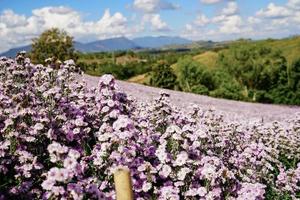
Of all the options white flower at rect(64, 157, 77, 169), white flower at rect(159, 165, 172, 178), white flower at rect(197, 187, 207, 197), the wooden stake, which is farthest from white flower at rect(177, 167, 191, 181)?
white flower at rect(64, 157, 77, 169)

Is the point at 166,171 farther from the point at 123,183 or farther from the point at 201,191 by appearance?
the point at 123,183

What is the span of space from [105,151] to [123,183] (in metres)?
2.09

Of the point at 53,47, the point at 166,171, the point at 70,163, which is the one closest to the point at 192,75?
the point at 53,47

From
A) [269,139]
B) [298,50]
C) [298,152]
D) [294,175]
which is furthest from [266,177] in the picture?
[298,50]

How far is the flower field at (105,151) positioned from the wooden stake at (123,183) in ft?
1.66

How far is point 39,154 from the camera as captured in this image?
7809 mm

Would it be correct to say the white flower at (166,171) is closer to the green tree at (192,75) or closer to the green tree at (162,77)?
the green tree at (192,75)

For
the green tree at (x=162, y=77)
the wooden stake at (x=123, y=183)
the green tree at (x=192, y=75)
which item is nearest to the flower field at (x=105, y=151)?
the wooden stake at (x=123, y=183)

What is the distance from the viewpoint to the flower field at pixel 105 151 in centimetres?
708

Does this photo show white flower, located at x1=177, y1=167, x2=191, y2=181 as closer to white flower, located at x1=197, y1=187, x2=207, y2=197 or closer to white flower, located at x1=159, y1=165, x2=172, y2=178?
white flower, located at x1=159, y1=165, x2=172, y2=178

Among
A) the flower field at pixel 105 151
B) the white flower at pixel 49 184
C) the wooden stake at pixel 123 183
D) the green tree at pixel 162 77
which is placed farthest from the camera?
the green tree at pixel 162 77

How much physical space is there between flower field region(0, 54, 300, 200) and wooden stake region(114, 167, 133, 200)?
1.66 ft

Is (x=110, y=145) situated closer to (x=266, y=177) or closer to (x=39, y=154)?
(x=39, y=154)

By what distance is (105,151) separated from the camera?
23.8 feet
